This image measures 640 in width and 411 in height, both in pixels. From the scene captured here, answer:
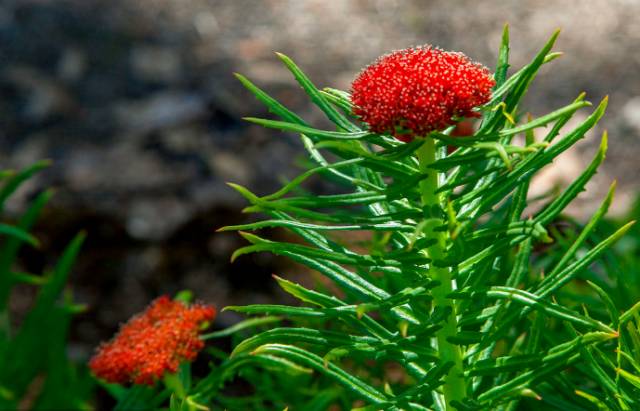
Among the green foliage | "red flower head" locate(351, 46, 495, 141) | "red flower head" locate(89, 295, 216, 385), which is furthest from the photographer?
the green foliage

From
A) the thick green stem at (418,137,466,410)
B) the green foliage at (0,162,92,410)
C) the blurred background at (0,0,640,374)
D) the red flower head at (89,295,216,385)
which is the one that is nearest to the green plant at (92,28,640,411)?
the thick green stem at (418,137,466,410)

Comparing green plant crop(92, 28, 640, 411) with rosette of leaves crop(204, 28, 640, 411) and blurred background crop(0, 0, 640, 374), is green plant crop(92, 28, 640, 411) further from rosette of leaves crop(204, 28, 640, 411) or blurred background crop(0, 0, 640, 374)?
blurred background crop(0, 0, 640, 374)

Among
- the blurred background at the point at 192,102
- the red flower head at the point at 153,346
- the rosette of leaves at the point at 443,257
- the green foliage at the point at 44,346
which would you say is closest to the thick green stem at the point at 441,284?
the rosette of leaves at the point at 443,257

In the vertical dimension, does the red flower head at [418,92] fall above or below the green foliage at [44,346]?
above

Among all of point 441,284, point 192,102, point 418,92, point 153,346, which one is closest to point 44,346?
point 153,346

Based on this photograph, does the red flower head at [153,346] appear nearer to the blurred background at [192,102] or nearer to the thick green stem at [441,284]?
the thick green stem at [441,284]

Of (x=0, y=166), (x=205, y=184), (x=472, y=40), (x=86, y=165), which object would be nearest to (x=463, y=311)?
(x=205, y=184)
